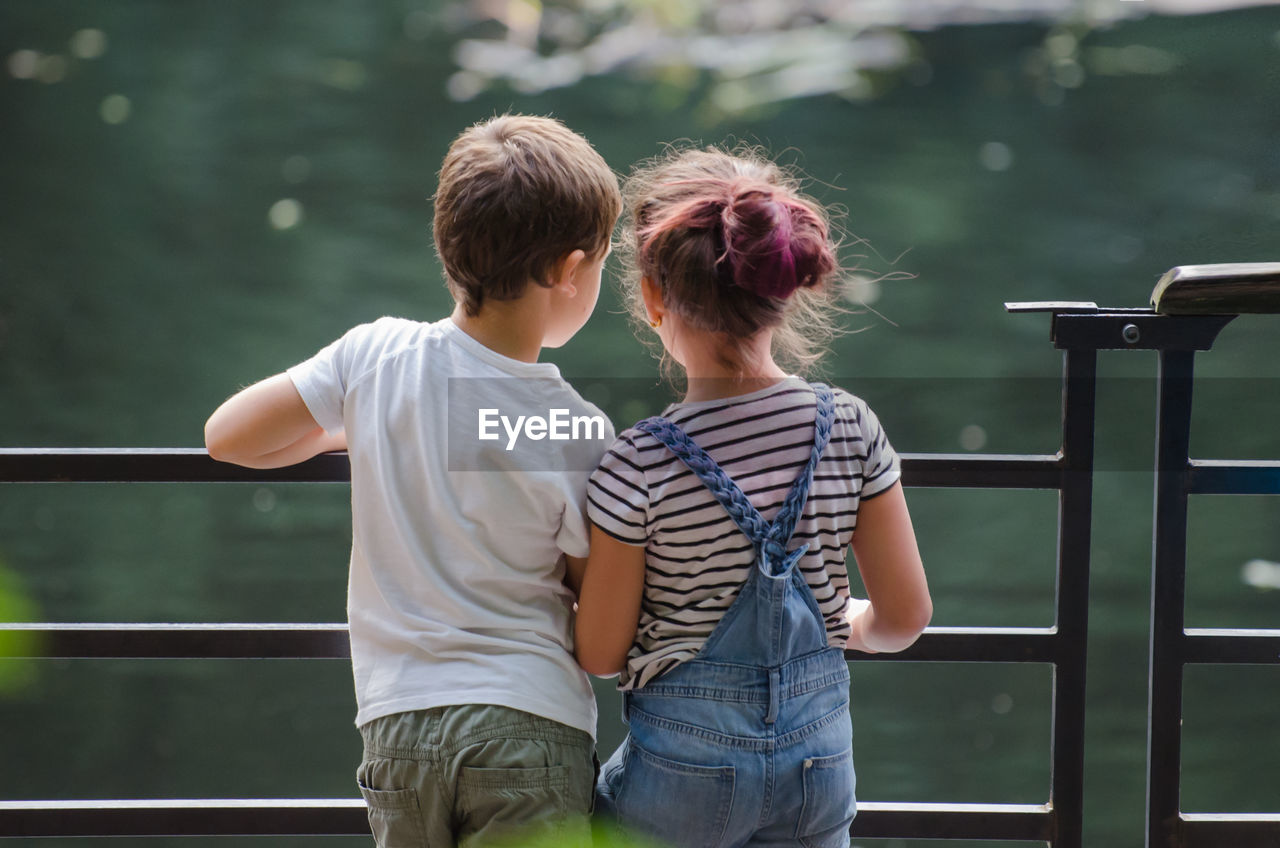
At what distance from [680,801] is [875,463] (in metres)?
0.37

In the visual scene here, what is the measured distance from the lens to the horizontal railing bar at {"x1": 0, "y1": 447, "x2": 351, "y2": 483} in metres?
1.28

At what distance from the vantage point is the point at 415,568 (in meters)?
1.01

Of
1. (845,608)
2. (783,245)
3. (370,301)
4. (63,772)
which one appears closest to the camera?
(783,245)

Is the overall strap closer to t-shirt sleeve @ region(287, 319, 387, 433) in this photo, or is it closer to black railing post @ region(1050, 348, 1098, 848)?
t-shirt sleeve @ region(287, 319, 387, 433)

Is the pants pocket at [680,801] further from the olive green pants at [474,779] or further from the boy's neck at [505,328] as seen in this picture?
the boy's neck at [505,328]

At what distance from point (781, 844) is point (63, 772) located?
240 centimetres

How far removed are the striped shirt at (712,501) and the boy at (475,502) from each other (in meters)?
0.06

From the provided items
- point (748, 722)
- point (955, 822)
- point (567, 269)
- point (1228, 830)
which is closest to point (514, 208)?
point (567, 269)

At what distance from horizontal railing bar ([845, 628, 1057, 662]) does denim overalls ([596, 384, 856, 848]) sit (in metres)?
0.38

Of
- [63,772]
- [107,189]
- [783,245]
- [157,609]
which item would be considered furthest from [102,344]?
[783,245]

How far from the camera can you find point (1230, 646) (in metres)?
1.38

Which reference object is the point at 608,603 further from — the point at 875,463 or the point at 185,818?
the point at 185,818

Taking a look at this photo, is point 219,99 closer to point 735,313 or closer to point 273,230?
point 273,230

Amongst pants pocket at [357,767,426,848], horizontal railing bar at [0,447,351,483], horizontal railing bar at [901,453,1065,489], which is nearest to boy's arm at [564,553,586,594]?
pants pocket at [357,767,426,848]
